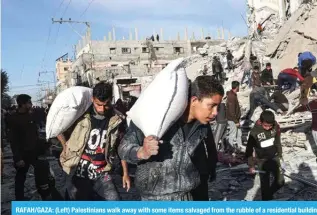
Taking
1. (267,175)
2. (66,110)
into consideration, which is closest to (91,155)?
(66,110)

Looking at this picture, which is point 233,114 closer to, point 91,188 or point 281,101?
point 281,101

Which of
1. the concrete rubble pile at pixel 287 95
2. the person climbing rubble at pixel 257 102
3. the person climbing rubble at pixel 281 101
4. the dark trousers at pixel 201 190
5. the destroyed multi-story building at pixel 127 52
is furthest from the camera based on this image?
the destroyed multi-story building at pixel 127 52

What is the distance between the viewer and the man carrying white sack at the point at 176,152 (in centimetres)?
218

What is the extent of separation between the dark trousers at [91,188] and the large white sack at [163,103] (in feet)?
3.56

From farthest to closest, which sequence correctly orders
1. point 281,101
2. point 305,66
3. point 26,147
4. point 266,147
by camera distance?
point 305,66, point 281,101, point 26,147, point 266,147

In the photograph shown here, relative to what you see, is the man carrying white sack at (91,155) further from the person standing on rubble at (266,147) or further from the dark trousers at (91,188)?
the person standing on rubble at (266,147)

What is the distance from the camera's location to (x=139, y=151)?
2.08 metres

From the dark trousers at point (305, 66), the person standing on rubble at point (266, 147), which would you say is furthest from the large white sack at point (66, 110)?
the dark trousers at point (305, 66)

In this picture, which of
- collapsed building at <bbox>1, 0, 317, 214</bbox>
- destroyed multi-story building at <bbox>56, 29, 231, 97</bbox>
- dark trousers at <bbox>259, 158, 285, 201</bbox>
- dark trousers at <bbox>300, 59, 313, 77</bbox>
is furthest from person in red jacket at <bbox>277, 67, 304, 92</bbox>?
destroyed multi-story building at <bbox>56, 29, 231, 97</bbox>

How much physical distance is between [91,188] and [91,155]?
0.95ft

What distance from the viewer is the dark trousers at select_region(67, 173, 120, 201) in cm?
306

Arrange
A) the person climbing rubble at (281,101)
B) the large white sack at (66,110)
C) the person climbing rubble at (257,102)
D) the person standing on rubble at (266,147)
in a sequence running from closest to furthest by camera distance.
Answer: the large white sack at (66,110) < the person standing on rubble at (266,147) < the person climbing rubble at (281,101) < the person climbing rubble at (257,102)

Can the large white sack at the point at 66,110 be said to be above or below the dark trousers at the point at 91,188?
above

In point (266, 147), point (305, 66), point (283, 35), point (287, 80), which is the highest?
point (283, 35)
